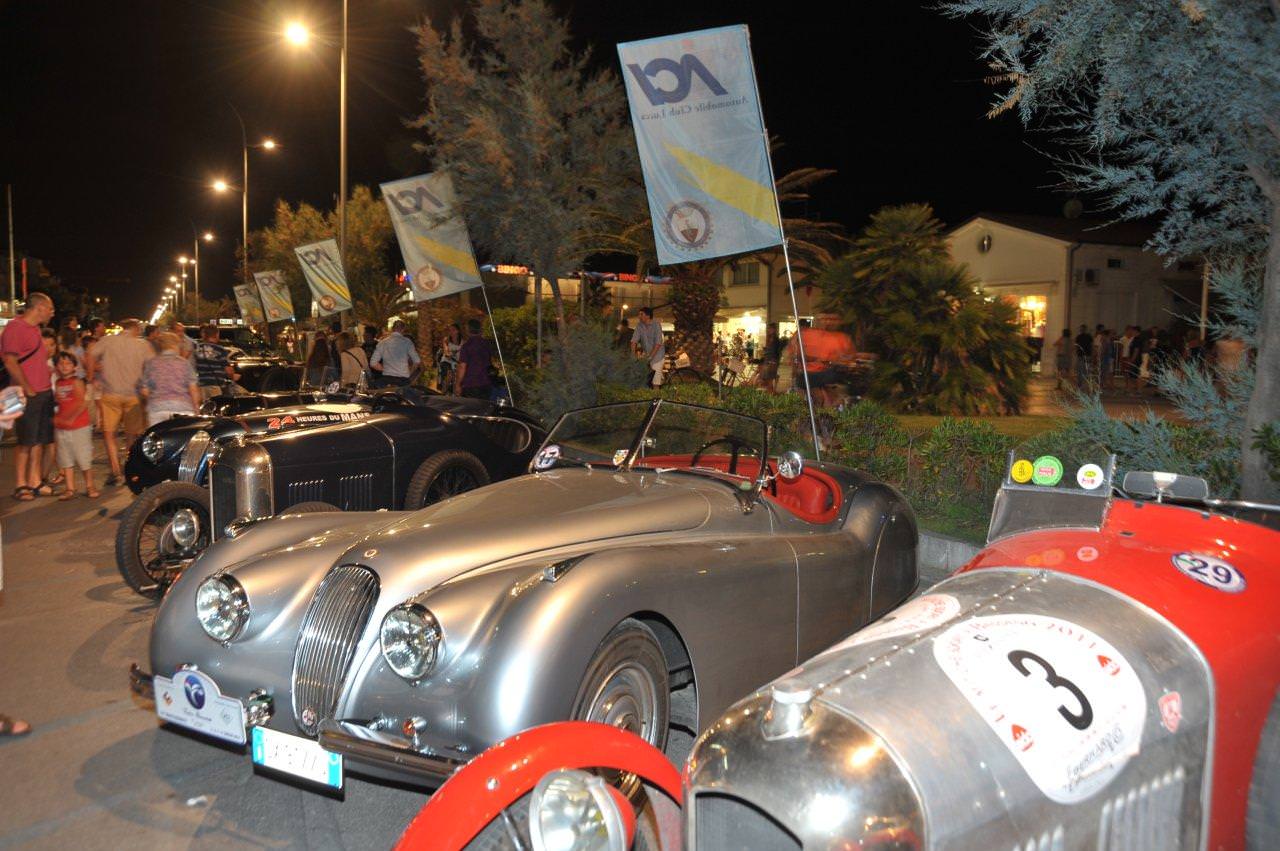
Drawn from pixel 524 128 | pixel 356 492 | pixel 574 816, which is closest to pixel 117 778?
pixel 574 816

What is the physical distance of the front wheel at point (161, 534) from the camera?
6.52 meters

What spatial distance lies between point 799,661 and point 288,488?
13.7ft

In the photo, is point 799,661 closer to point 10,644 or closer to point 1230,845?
point 1230,845

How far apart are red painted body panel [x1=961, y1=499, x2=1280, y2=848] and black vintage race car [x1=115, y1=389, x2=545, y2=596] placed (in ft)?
12.8

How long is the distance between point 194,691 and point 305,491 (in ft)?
11.6

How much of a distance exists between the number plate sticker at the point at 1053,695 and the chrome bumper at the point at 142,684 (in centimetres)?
311

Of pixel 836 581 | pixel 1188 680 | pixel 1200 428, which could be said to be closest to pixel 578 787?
pixel 1188 680

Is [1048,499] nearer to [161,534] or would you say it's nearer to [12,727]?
[12,727]

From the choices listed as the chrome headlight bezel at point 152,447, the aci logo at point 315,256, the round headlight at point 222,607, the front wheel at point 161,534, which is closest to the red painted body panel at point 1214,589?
the round headlight at point 222,607

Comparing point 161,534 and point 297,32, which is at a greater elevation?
point 297,32

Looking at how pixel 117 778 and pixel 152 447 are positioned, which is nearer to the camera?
pixel 117 778

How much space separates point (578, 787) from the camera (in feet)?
7.68

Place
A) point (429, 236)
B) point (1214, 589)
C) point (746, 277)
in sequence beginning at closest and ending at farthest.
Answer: point (1214, 589), point (429, 236), point (746, 277)

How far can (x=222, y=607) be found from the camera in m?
3.91
